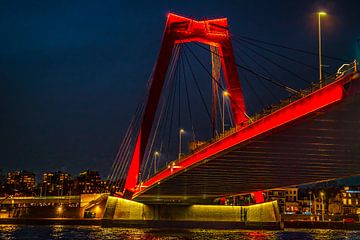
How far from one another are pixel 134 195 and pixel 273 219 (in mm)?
15758

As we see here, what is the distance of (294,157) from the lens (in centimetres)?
2642

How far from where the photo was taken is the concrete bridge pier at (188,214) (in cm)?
6053

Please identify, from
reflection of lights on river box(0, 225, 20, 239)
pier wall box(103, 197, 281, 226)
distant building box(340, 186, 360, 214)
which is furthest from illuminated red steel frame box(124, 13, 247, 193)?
distant building box(340, 186, 360, 214)

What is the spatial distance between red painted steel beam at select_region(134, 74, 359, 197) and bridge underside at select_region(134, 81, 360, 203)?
22cm

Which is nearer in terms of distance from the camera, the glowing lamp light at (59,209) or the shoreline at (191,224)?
the shoreline at (191,224)

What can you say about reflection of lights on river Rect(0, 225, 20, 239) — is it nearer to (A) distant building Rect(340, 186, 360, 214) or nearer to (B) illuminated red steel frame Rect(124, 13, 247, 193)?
(B) illuminated red steel frame Rect(124, 13, 247, 193)

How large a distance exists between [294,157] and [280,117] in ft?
21.3

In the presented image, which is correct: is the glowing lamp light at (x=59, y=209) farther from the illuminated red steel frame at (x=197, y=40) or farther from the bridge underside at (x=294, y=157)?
the illuminated red steel frame at (x=197, y=40)

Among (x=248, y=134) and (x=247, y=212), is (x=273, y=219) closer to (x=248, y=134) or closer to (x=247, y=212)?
(x=247, y=212)

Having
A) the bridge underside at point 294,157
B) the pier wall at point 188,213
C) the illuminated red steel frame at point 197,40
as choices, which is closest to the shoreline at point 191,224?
the pier wall at point 188,213

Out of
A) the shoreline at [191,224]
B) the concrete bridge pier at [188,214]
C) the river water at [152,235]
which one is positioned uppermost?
the concrete bridge pier at [188,214]

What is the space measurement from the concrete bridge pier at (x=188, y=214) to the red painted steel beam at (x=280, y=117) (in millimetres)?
28849

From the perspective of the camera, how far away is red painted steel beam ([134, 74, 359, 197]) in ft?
53.7

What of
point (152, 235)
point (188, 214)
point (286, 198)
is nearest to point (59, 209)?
point (188, 214)
